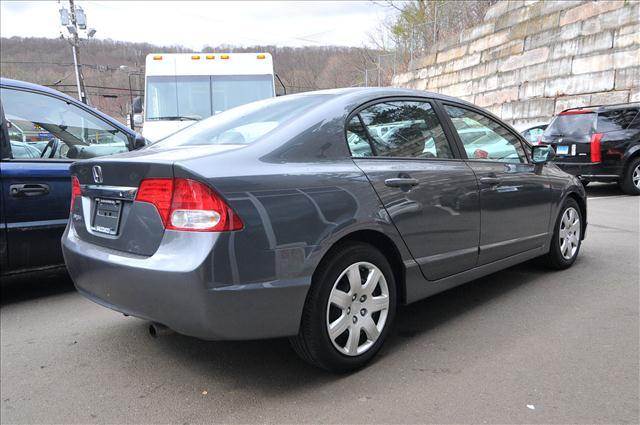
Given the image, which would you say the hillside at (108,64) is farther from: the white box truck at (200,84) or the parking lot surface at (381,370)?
the parking lot surface at (381,370)

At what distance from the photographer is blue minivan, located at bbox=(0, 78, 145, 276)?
13.3 ft

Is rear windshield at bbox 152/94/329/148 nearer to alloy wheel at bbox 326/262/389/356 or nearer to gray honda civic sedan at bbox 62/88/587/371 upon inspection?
gray honda civic sedan at bbox 62/88/587/371

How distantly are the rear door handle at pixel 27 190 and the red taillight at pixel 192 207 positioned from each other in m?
2.24

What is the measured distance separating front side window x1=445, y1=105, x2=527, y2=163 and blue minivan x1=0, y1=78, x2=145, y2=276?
326cm

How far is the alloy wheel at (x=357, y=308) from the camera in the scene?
108 inches

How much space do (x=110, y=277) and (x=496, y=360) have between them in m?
2.24

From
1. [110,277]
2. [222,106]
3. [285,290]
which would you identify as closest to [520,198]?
[285,290]

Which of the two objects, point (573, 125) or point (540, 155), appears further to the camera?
point (573, 125)

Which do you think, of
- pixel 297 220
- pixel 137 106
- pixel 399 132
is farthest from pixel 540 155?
pixel 137 106

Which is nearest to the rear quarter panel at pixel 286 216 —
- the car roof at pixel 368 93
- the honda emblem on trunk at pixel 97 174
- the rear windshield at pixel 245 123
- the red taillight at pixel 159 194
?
the red taillight at pixel 159 194

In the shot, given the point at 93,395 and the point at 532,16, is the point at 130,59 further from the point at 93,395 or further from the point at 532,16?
the point at 93,395

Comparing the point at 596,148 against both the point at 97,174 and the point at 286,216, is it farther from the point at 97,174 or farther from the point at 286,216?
the point at 97,174

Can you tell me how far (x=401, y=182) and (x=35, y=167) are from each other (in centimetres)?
305

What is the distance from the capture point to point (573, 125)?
10.3 metres
